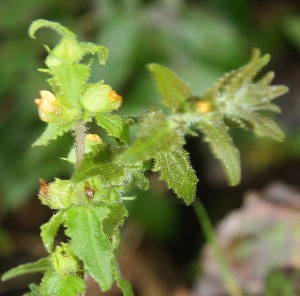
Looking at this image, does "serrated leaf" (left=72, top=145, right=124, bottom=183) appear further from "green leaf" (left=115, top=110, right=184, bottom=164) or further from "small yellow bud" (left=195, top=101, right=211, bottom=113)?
"small yellow bud" (left=195, top=101, right=211, bottom=113)

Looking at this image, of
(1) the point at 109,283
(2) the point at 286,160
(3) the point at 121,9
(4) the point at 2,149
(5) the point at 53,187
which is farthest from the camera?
(2) the point at 286,160

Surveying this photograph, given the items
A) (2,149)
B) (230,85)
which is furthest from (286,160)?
(230,85)

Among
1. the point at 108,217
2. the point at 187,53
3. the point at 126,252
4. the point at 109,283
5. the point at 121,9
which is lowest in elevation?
the point at 109,283

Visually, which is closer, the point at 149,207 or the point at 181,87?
the point at 181,87

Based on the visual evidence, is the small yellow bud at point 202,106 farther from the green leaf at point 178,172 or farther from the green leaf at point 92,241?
the green leaf at point 92,241

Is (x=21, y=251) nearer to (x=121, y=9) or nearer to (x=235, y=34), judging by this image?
(x=121, y=9)

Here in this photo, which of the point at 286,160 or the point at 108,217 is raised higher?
the point at 286,160

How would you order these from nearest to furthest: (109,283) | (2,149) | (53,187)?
(109,283) < (53,187) < (2,149)

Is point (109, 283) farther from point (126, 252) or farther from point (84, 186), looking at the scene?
point (126, 252)
